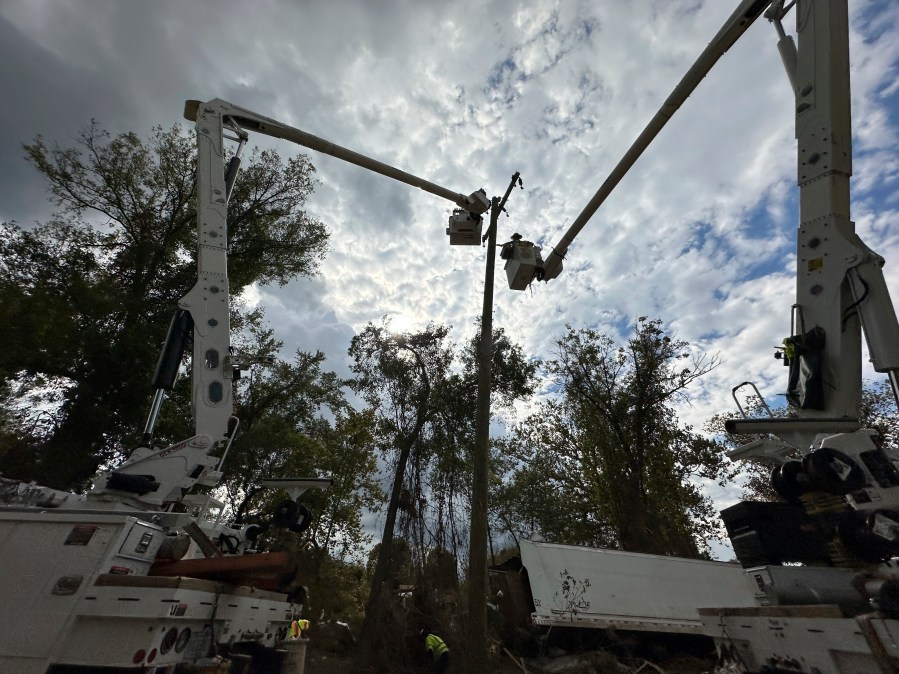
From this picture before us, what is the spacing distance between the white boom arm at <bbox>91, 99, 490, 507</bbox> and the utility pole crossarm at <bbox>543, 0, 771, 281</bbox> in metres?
4.87

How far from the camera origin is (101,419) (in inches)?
506

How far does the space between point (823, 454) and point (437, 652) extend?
5987mm

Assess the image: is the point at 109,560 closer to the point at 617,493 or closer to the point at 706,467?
the point at 617,493

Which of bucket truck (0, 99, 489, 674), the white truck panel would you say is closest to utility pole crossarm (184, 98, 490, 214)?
bucket truck (0, 99, 489, 674)

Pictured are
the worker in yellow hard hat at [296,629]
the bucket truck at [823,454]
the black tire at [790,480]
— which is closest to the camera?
the bucket truck at [823,454]

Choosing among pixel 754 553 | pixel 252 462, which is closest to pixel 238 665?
pixel 754 553

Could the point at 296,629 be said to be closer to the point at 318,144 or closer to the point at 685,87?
the point at 318,144

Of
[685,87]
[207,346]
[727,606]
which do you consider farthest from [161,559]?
[727,606]

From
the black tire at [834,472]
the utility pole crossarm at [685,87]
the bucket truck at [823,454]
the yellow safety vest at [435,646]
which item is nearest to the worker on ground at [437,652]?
the yellow safety vest at [435,646]

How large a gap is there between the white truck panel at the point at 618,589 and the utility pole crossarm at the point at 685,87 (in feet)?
26.0

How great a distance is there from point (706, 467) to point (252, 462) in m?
18.6

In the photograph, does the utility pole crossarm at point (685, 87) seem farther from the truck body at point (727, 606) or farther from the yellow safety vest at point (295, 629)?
the yellow safety vest at point (295, 629)

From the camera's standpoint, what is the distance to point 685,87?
584 cm

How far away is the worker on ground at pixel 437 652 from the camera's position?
6.61m
